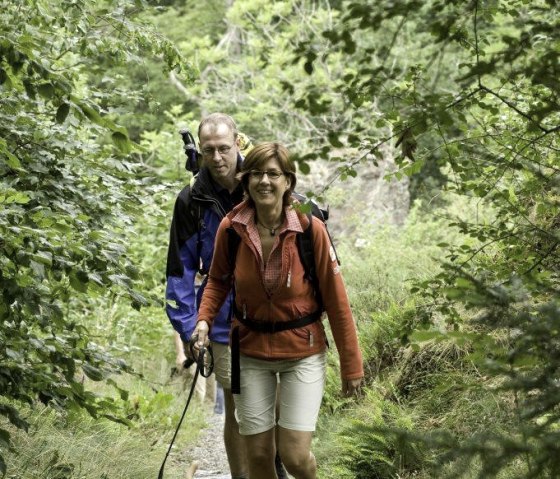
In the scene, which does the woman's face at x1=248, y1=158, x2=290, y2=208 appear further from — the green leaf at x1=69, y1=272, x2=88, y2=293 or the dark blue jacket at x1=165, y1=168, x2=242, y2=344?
the green leaf at x1=69, y1=272, x2=88, y2=293

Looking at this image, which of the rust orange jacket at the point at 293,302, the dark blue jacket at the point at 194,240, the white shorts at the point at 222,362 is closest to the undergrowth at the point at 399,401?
the rust orange jacket at the point at 293,302

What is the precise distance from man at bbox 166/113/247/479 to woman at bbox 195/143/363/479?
0.84 metres

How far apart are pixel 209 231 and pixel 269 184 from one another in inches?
46.7

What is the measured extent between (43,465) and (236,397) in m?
1.75

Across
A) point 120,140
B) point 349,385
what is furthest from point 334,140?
point 349,385

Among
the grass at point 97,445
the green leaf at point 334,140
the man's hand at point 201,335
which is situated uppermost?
the green leaf at point 334,140

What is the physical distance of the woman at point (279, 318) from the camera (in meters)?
5.09

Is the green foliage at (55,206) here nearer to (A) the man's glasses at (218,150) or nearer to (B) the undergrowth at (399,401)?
(A) the man's glasses at (218,150)

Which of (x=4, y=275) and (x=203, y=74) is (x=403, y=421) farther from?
Answer: (x=203, y=74)

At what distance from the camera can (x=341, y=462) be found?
22.3 feet

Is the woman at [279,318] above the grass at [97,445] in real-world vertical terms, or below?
above

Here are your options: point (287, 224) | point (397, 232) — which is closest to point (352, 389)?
point (287, 224)

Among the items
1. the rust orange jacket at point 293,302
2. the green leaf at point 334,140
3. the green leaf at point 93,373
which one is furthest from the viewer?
the rust orange jacket at point 293,302

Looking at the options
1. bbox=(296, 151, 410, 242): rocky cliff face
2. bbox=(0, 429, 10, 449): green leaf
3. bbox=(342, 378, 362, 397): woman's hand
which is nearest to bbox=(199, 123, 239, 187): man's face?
bbox=(342, 378, 362, 397): woman's hand
